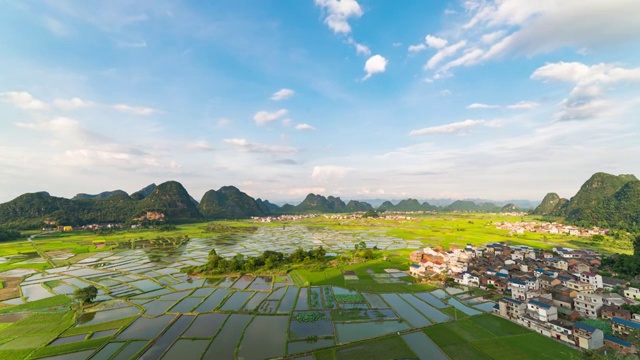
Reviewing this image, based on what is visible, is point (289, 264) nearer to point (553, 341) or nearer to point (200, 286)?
point (200, 286)

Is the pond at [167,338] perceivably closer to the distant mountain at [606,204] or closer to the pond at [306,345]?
the pond at [306,345]

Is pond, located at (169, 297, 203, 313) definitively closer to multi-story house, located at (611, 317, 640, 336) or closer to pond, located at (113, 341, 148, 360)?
pond, located at (113, 341, 148, 360)

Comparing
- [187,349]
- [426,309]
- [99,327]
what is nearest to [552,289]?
[426,309]

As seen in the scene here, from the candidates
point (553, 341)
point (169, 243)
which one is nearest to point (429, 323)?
point (553, 341)

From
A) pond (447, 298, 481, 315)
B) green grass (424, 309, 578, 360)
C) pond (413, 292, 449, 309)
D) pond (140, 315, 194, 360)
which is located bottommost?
green grass (424, 309, 578, 360)

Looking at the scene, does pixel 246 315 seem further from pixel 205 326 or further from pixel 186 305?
pixel 186 305

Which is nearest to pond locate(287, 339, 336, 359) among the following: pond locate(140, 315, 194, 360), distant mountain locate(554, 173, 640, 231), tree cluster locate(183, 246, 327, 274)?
pond locate(140, 315, 194, 360)
